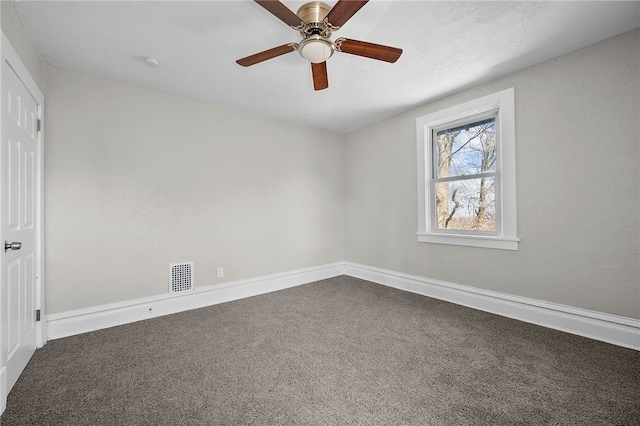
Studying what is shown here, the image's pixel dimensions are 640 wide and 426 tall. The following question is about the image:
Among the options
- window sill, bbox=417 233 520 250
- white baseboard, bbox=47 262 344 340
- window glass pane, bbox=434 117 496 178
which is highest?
window glass pane, bbox=434 117 496 178

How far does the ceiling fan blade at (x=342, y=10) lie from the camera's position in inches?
60.2

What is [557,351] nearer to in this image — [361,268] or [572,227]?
[572,227]

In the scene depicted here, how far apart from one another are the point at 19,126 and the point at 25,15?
2.48ft

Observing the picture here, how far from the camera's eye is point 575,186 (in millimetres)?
2436

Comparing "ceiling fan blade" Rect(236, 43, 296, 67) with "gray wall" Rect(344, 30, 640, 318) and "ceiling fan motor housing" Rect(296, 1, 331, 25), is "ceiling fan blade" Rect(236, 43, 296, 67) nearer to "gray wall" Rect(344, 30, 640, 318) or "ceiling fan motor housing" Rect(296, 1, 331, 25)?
"ceiling fan motor housing" Rect(296, 1, 331, 25)

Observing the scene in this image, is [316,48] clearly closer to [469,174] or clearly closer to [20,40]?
[20,40]

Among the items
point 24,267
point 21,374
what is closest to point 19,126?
point 24,267

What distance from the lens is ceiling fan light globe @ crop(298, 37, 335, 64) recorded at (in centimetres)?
185

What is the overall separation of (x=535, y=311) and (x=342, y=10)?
2992 mm

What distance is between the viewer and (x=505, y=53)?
8.00 feet

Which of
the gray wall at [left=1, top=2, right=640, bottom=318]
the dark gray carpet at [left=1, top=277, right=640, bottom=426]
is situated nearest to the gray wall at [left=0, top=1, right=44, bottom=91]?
the gray wall at [left=1, top=2, right=640, bottom=318]

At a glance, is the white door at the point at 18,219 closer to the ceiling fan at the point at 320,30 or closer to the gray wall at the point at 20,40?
the gray wall at the point at 20,40

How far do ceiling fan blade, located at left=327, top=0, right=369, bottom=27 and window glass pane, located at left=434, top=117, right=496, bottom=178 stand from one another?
2.22 metres

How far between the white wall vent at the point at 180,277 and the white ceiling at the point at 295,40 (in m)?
1.95
